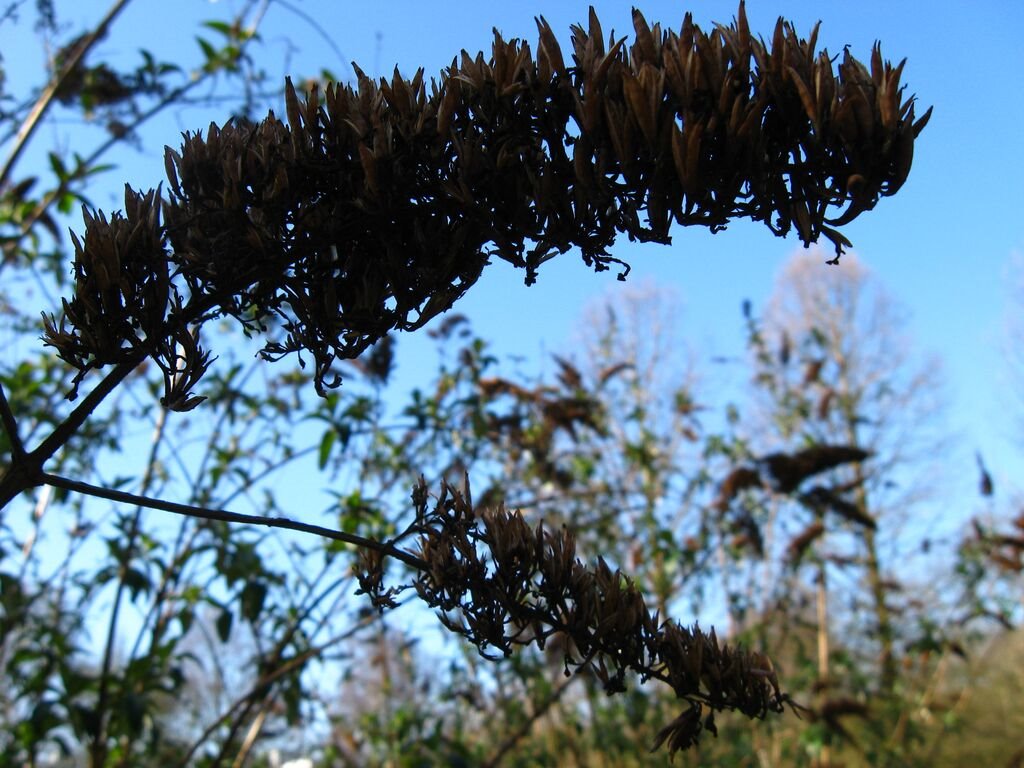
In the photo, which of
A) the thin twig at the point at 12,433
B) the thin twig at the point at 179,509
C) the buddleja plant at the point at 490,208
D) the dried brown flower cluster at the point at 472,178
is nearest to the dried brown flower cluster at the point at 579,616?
the buddleja plant at the point at 490,208

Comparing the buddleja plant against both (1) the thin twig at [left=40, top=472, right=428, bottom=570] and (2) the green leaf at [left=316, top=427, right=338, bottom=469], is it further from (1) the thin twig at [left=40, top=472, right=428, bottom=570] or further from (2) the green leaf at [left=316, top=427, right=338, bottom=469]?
(2) the green leaf at [left=316, top=427, right=338, bottom=469]

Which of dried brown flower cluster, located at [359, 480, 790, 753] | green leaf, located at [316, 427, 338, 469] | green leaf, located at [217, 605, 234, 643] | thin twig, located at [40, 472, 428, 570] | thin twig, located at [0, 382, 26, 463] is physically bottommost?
dried brown flower cluster, located at [359, 480, 790, 753]

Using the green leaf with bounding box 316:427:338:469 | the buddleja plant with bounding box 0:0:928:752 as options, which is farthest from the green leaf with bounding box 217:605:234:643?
the buddleja plant with bounding box 0:0:928:752

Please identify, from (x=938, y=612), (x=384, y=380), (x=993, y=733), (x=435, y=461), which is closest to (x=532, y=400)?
(x=435, y=461)

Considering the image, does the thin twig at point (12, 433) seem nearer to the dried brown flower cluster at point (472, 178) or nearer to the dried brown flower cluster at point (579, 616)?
the dried brown flower cluster at point (472, 178)

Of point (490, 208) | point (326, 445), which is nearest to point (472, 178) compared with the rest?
point (490, 208)

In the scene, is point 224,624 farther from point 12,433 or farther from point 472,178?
point 472,178
